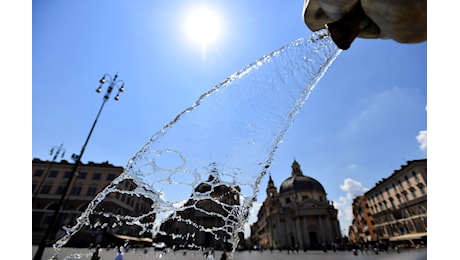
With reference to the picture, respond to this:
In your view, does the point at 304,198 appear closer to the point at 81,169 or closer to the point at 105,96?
the point at 81,169

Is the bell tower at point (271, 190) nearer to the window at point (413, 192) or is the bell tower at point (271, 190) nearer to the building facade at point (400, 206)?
the building facade at point (400, 206)

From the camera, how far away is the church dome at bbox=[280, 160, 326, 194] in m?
58.8

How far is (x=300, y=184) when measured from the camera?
5978cm

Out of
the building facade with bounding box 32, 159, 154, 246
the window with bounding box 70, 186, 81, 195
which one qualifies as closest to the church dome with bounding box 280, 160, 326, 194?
the building facade with bounding box 32, 159, 154, 246

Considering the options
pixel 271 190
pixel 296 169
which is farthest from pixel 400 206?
pixel 271 190

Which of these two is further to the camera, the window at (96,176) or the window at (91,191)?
the window at (96,176)

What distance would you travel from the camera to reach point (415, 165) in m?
41.1

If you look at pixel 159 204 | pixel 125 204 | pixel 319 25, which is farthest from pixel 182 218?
pixel 125 204

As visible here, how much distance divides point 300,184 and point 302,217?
33.0ft

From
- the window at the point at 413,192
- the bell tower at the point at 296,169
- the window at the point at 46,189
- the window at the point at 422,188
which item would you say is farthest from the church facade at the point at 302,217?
the window at the point at 46,189

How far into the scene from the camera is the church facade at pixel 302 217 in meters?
49.6

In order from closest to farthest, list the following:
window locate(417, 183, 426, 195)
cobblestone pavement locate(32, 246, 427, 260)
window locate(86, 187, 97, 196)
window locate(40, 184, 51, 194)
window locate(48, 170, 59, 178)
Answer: cobblestone pavement locate(32, 246, 427, 260)
window locate(417, 183, 426, 195)
window locate(40, 184, 51, 194)
window locate(86, 187, 97, 196)
window locate(48, 170, 59, 178)

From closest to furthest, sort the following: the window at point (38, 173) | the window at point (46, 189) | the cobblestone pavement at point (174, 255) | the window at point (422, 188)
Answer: the cobblestone pavement at point (174, 255), the window at point (422, 188), the window at point (46, 189), the window at point (38, 173)

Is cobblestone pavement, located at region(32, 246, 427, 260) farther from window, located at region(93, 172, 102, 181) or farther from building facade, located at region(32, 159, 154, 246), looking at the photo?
window, located at region(93, 172, 102, 181)
